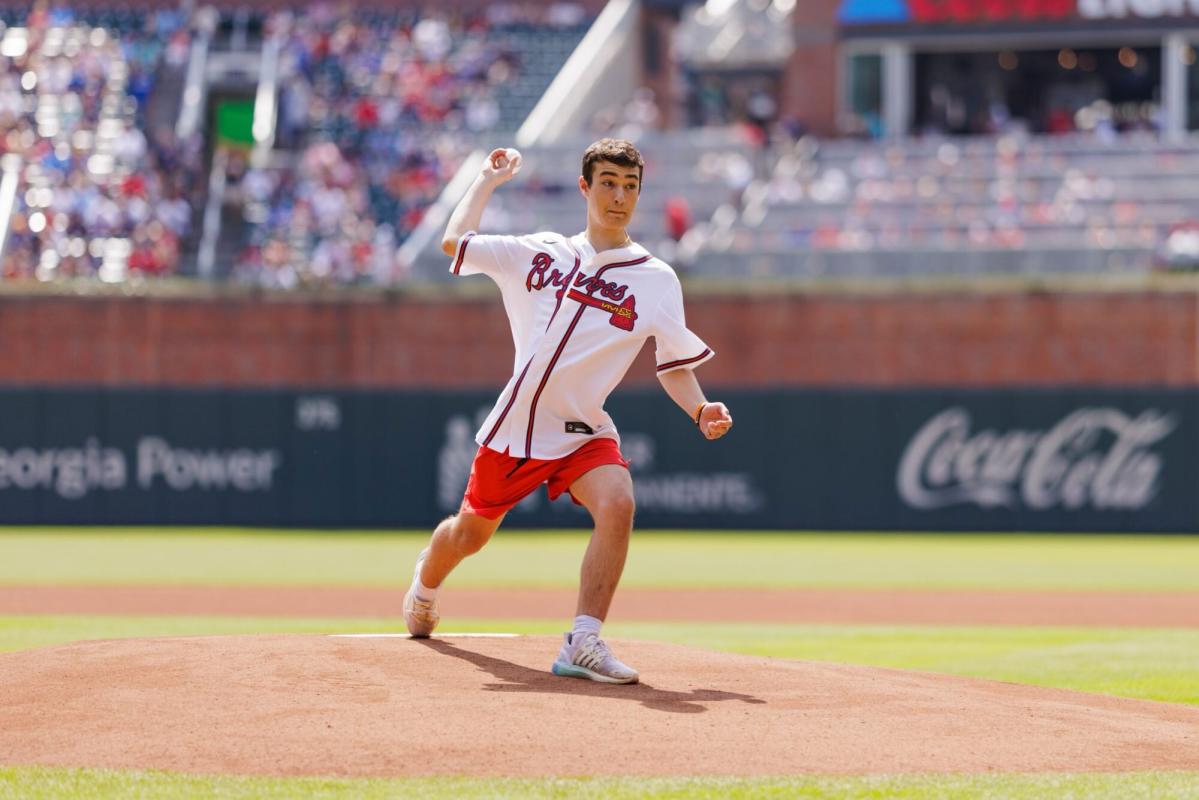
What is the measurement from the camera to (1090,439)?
2348 centimetres

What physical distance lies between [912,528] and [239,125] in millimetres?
15638

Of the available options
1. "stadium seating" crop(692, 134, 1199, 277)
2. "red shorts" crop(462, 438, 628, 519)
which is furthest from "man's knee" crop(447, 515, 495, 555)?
"stadium seating" crop(692, 134, 1199, 277)

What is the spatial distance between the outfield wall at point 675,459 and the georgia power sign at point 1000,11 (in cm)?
1210

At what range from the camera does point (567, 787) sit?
224 inches

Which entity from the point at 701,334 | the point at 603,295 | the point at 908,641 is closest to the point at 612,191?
the point at 603,295

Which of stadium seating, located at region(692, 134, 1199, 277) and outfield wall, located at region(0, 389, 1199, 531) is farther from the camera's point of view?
stadium seating, located at region(692, 134, 1199, 277)

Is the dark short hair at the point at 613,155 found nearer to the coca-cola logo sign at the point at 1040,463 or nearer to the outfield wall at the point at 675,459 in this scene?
the outfield wall at the point at 675,459

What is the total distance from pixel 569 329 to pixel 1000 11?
92.4 feet

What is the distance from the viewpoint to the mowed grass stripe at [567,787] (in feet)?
18.4

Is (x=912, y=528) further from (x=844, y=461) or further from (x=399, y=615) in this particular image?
(x=399, y=615)

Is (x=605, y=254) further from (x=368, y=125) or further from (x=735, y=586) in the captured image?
(x=368, y=125)

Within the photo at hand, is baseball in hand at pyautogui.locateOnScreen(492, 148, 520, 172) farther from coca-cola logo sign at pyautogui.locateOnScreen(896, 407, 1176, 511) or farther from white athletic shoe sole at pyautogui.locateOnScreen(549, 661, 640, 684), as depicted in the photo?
coca-cola logo sign at pyautogui.locateOnScreen(896, 407, 1176, 511)

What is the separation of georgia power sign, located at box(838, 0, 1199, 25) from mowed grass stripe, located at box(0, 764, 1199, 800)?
29.3 metres

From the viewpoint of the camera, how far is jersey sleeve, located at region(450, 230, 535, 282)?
302 inches
